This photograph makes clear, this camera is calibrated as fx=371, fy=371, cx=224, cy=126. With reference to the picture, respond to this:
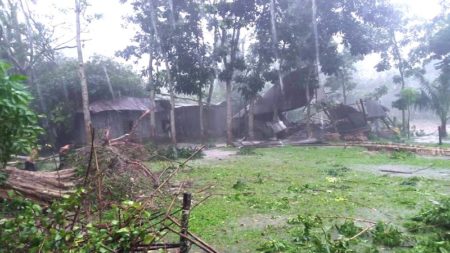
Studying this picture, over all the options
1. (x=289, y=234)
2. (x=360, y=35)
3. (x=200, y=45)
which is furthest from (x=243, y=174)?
(x=360, y=35)

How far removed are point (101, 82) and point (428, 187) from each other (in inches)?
818

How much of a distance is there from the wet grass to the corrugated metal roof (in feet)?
42.7

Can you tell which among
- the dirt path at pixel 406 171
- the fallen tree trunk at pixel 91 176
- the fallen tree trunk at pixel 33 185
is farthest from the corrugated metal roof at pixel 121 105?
the fallen tree trunk at pixel 33 185

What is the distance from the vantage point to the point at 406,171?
36.2 ft

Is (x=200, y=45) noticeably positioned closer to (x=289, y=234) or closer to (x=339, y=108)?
(x=339, y=108)

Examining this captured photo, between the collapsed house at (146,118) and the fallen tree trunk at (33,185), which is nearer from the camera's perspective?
the fallen tree trunk at (33,185)

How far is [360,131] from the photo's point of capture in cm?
2391

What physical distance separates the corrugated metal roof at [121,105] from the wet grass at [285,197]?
1302cm

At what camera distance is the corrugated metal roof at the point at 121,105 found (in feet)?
75.9

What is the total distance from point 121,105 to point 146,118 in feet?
11.7

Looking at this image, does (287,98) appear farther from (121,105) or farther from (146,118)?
(121,105)

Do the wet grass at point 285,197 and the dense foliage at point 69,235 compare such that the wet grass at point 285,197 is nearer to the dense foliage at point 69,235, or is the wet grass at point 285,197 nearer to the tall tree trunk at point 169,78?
the dense foliage at point 69,235

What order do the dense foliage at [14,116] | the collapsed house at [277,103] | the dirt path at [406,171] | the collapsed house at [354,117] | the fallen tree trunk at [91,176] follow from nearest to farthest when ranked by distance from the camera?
the dense foliage at [14,116] → the fallen tree trunk at [91,176] → the dirt path at [406,171] → the collapsed house at [277,103] → the collapsed house at [354,117]

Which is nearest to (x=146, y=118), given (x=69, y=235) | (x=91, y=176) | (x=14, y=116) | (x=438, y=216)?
(x=91, y=176)
